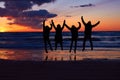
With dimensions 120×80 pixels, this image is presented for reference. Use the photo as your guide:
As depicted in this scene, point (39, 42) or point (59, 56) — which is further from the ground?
point (59, 56)

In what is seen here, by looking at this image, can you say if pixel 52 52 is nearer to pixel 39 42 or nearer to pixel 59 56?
pixel 59 56

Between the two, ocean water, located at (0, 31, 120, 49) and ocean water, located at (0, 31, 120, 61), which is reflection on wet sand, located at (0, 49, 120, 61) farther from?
Result: ocean water, located at (0, 31, 120, 49)
